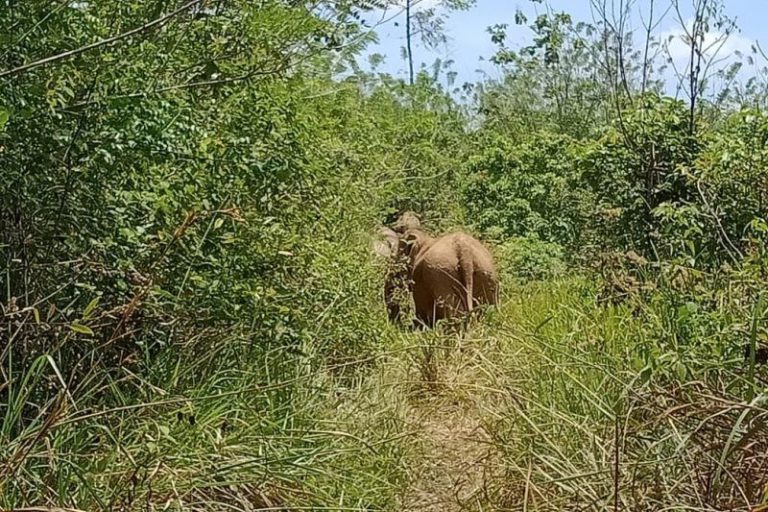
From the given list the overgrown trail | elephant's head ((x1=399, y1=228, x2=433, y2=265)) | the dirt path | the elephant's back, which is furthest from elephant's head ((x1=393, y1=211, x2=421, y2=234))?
the dirt path

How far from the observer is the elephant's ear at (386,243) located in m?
7.79

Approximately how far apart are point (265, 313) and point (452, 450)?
1.12m

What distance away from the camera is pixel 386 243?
27.2 ft

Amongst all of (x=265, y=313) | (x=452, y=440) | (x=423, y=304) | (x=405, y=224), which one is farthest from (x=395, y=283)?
(x=265, y=313)

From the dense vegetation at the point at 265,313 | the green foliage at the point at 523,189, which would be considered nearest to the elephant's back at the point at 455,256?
the dense vegetation at the point at 265,313

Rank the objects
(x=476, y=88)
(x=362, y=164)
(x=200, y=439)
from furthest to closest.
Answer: (x=476, y=88) → (x=362, y=164) → (x=200, y=439)

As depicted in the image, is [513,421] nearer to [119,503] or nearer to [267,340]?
[267,340]

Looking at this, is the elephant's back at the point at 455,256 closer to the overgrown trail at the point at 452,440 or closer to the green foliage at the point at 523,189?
the overgrown trail at the point at 452,440

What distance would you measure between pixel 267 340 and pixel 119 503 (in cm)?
149

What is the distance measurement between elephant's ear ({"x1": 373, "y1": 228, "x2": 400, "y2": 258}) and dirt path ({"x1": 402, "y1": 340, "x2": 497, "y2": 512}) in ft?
6.23

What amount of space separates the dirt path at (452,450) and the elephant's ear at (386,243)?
6.23ft

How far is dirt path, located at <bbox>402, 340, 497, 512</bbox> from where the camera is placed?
4.18 metres

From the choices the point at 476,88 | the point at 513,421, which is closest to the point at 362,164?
the point at 513,421

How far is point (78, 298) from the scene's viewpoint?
12.6ft
